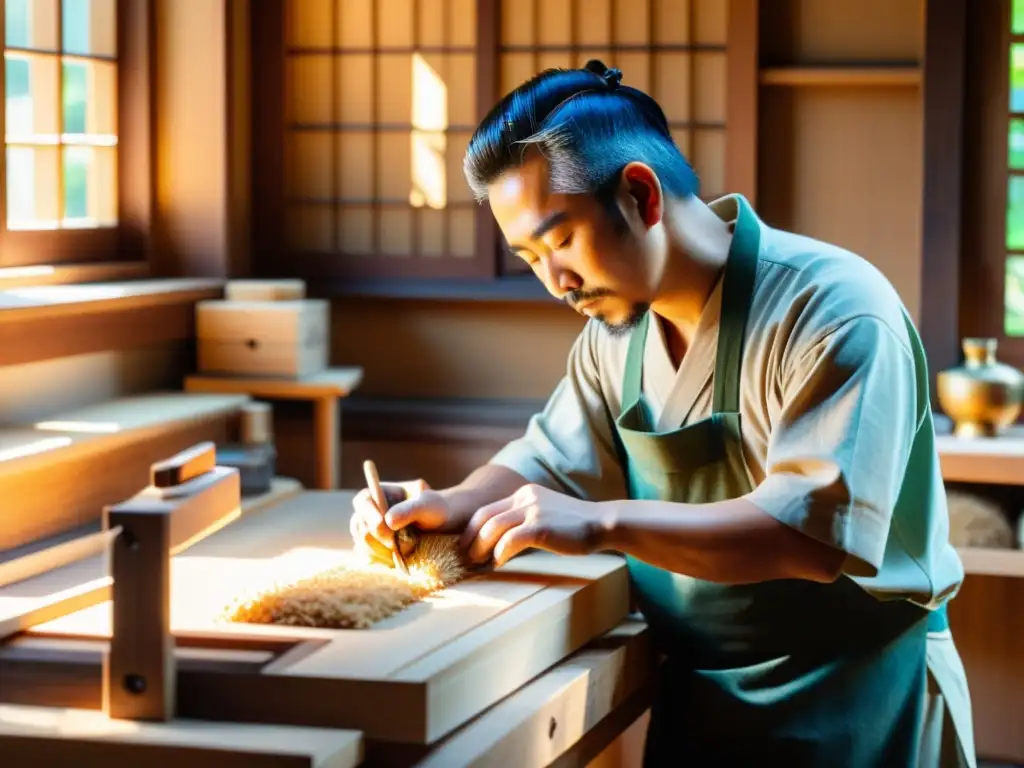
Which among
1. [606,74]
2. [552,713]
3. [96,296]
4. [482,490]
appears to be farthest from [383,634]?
[96,296]

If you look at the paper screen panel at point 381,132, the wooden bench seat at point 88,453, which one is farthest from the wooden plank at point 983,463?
the wooden bench seat at point 88,453

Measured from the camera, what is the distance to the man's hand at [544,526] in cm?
198

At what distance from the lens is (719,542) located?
6.37 ft

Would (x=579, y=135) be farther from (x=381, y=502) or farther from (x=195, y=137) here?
(x=195, y=137)

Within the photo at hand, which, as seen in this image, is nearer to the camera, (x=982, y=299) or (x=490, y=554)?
(x=490, y=554)

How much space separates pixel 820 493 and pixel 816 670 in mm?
465

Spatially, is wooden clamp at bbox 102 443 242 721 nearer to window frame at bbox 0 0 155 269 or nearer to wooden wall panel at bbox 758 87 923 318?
window frame at bbox 0 0 155 269

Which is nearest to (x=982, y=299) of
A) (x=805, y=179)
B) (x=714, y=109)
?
(x=805, y=179)

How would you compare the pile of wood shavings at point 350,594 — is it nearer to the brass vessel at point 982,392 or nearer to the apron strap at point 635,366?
the apron strap at point 635,366

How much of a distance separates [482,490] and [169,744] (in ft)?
3.04

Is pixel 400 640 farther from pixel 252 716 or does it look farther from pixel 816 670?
pixel 816 670

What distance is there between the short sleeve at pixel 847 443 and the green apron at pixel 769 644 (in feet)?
0.78

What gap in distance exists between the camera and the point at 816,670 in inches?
88.3

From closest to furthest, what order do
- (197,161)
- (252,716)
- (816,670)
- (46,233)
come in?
(252,716)
(816,670)
(46,233)
(197,161)
